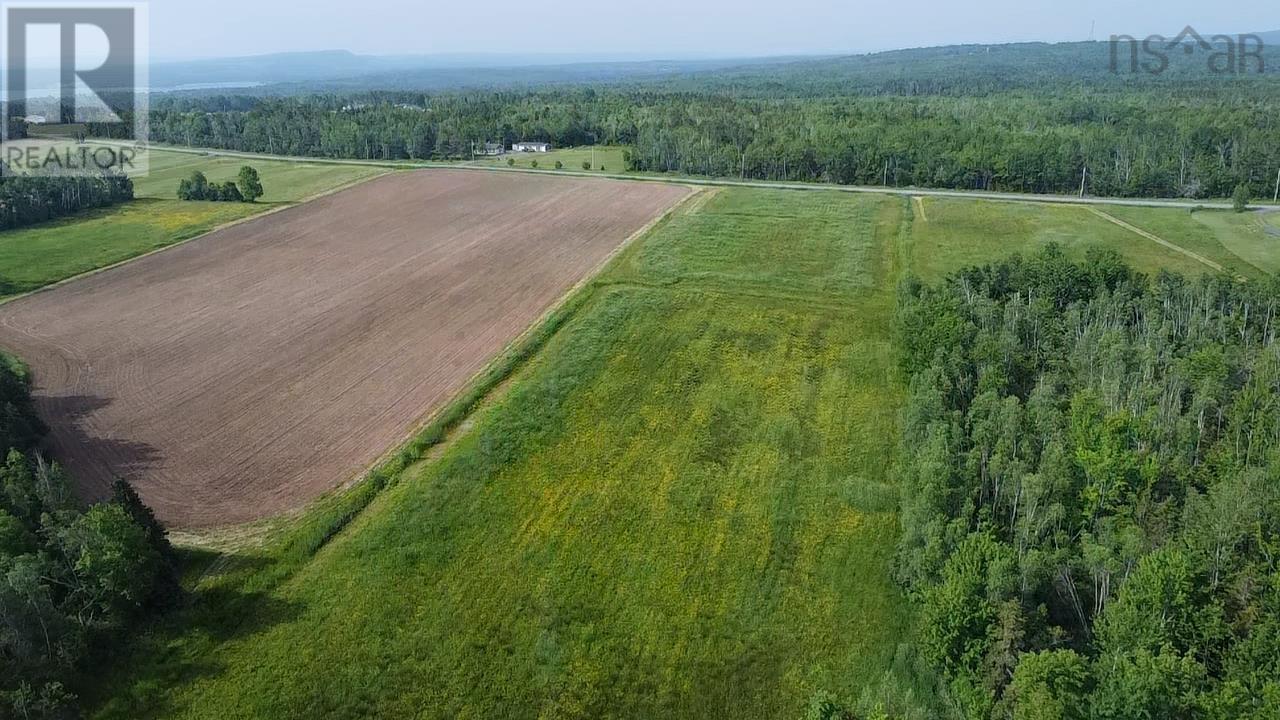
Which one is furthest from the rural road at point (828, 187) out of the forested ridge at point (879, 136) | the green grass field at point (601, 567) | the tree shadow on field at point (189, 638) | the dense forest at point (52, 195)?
the tree shadow on field at point (189, 638)

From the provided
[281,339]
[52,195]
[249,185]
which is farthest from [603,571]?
[52,195]

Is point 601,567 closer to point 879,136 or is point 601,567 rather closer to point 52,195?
point 52,195

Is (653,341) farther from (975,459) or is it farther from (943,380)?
(975,459)

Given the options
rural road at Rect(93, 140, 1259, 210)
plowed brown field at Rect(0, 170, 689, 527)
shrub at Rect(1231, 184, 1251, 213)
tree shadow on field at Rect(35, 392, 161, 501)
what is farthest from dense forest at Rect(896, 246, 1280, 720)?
rural road at Rect(93, 140, 1259, 210)

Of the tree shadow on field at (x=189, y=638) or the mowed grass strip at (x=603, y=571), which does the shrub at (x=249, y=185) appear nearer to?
the mowed grass strip at (x=603, y=571)

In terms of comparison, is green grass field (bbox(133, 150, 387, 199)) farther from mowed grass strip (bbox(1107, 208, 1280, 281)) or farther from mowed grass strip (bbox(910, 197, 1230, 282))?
mowed grass strip (bbox(1107, 208, 1280, 281))

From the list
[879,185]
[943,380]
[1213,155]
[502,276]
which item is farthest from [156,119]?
[1213,155]
